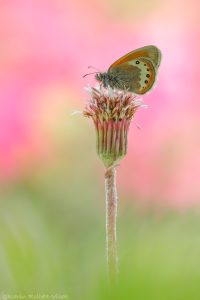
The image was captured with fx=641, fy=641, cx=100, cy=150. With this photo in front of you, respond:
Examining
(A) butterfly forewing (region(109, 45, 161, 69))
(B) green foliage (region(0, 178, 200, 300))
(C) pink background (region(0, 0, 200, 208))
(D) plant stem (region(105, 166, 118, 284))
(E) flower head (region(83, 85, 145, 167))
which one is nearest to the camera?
(B) green foliage (region(0, 178, 200, 300))

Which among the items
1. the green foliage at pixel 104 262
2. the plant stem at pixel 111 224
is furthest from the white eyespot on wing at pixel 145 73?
the green foliage at pixel 104 262

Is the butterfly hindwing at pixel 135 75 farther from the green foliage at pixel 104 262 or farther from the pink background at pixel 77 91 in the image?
the green foliage at pixel 104 262

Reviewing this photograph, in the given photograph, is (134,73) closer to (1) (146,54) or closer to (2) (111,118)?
(1) (146,54)

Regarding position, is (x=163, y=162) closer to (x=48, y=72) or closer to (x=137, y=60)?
(x=137, y=60)

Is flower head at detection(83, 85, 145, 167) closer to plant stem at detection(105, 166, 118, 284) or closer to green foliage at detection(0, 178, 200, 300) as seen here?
plant stem at detection(105, 166, 118, 284)

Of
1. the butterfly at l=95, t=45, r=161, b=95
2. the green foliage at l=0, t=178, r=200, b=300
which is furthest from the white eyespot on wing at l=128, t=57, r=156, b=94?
the green foliage at l=0, t=178, r=200, b=300

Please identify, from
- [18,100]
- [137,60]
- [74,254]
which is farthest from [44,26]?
[74,254]

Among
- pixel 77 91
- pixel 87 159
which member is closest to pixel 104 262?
pixel 87 159
